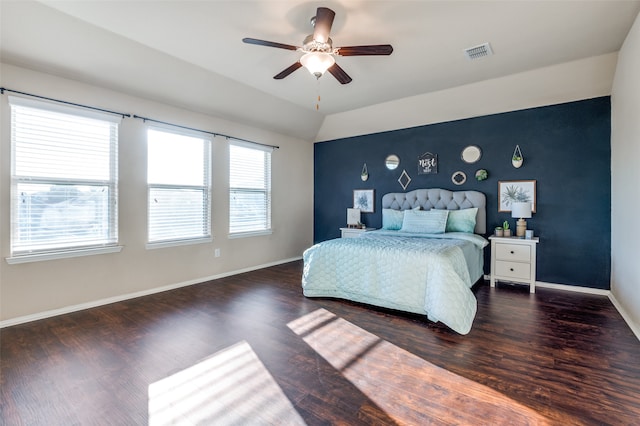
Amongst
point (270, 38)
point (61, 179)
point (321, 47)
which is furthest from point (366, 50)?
point (61, 179)

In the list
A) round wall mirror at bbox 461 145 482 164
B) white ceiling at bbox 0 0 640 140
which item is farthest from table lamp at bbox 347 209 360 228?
white ceiling at bbox 0 0 640 140

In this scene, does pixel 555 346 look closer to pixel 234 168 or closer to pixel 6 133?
pixel 234 168

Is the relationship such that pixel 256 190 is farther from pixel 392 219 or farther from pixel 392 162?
pixel 392 162

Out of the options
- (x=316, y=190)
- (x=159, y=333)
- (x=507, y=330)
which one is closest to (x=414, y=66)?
(x=507, y=330)

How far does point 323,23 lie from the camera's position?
2430mm

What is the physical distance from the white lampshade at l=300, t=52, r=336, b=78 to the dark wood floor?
2416 millimetres

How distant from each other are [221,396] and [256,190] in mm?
3975

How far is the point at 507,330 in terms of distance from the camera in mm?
2834

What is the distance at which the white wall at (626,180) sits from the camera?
9.11ft

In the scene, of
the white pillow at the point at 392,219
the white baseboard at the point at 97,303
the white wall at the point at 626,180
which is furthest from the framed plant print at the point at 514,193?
the white baseboard at the point at 97,303

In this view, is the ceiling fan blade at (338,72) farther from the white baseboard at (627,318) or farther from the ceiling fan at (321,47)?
the white baseboard at (627,318)

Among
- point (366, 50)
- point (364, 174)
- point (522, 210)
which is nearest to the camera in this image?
point (366, 50)

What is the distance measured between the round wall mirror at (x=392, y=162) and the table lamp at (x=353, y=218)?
1041 millimetres

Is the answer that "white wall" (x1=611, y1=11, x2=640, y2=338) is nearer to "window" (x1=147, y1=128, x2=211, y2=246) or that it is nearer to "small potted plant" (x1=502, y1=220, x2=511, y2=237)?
"small potted plant" (x1=502, y1=220, x2=511, y2=237)
